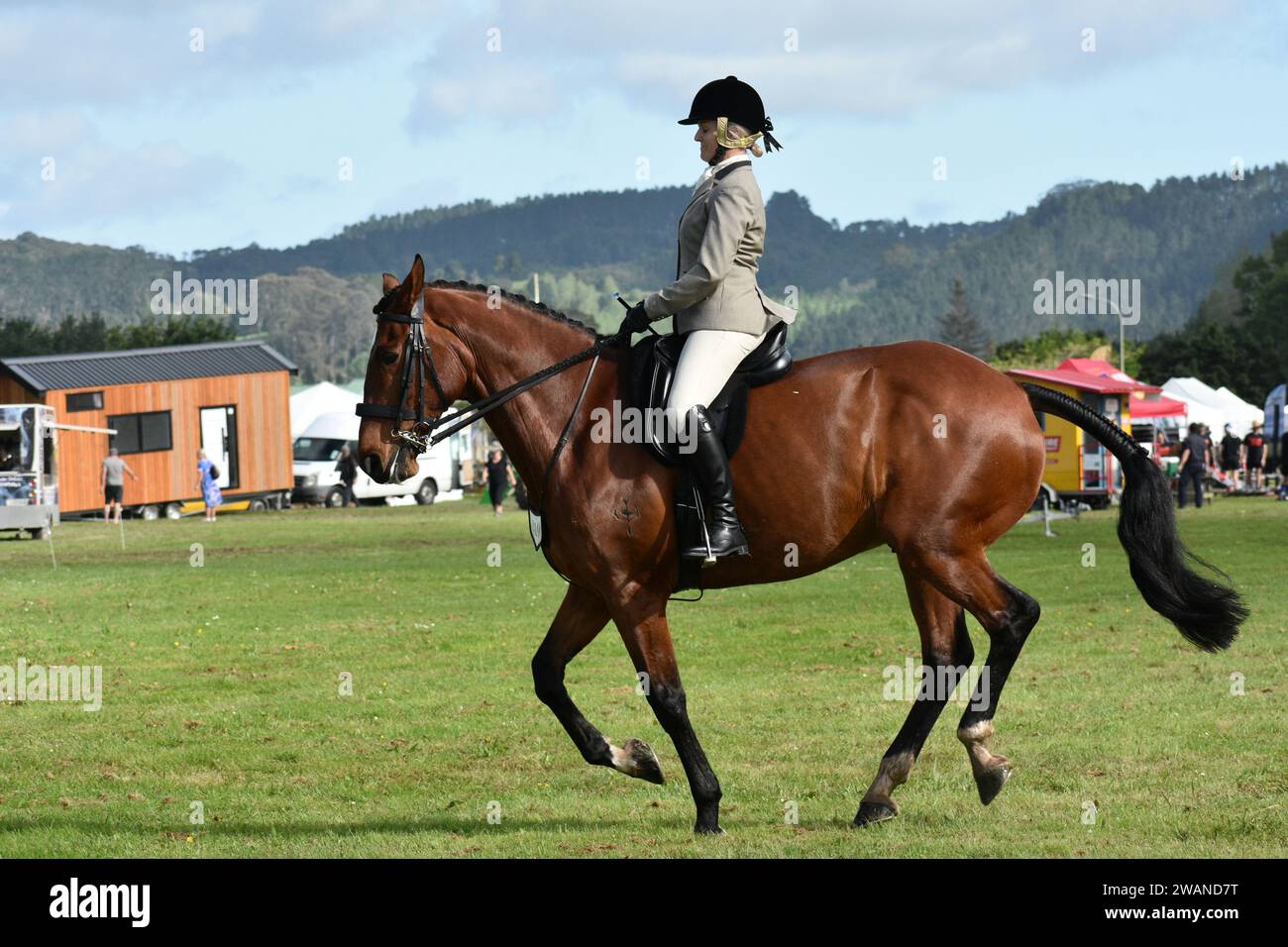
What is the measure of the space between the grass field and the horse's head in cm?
188

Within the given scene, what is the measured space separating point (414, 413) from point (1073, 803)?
12.8 ft

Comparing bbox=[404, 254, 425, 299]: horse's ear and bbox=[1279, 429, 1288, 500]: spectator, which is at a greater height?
bbox=[404, 254, 425, 299]: horse's ear

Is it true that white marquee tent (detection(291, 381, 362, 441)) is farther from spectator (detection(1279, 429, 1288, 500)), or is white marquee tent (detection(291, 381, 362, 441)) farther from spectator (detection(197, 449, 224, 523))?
spectator (detection(1279, 429, 1288, 500))

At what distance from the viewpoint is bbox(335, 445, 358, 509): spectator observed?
173ft

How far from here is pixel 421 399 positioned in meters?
8.07

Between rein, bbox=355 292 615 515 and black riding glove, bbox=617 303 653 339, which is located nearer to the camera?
black riding glove, bbox=617 303 653 339

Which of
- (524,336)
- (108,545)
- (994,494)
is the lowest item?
(108,545)

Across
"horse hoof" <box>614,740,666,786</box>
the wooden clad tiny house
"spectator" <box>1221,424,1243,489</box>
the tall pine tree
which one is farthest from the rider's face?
the tall pine tree

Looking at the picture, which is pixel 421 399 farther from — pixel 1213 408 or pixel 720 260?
pixel 1213 408

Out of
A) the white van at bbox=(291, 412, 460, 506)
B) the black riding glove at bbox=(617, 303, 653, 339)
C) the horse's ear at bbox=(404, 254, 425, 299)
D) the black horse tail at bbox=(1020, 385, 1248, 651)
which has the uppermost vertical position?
the horse's ear at bbox=(404, 254, 425, 299)

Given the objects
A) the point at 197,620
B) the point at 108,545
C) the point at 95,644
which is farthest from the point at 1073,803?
the point at 108,545
